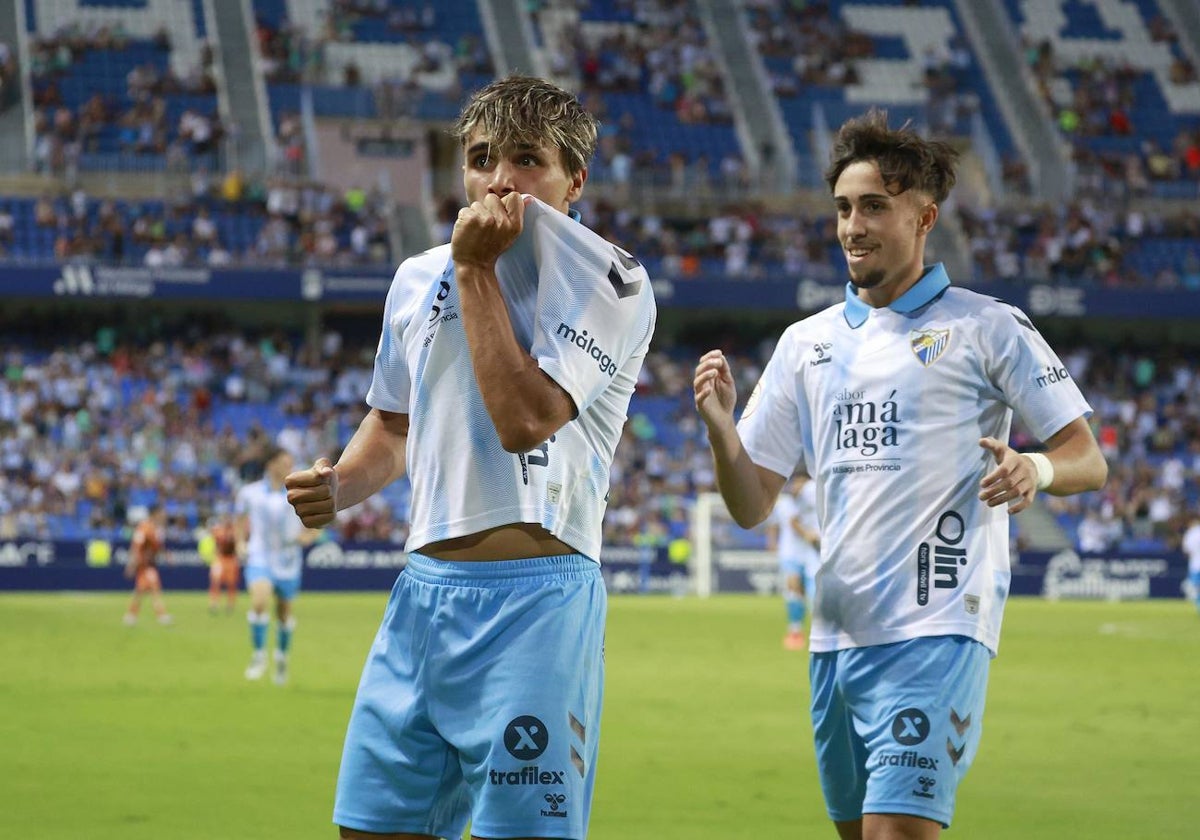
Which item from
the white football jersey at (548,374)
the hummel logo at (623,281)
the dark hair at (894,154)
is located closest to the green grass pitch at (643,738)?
the dark hair at (894,154)

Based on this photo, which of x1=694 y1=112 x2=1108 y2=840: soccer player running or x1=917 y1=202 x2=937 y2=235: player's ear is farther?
x1=917 y1=202 x2=937 y2=235: player's ear

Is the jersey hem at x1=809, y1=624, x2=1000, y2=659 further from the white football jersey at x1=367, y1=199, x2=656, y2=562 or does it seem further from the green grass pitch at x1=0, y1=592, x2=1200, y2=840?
Answer: the green grass pitch at x1=0, y1=592, x2=1200, y2=840

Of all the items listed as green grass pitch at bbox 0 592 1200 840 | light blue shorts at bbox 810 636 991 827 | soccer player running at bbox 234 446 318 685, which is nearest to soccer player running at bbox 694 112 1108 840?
light blue shorts at bbox 810 636 991 827

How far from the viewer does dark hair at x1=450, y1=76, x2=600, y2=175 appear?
4.18 m

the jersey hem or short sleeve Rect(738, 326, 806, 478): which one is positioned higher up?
short sleeve Rect(738, 326, 806, 478)

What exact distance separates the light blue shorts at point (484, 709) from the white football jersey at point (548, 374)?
0.42 ft

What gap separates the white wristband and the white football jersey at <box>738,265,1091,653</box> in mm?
275

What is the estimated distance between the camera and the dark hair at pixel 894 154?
5820mm

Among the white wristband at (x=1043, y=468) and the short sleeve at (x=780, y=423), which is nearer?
the white wristband at (x=1043, y=468)

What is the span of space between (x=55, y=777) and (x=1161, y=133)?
1802 inches

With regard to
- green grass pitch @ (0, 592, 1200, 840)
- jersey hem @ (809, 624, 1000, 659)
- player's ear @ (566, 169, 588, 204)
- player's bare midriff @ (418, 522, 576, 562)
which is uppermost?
player's ear @ (566, 169, 588, 204)

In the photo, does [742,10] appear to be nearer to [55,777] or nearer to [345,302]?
[345,302]

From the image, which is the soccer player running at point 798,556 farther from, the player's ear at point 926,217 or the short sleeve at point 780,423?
the player's ear at point 926,217

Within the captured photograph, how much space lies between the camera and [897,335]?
231 inches
